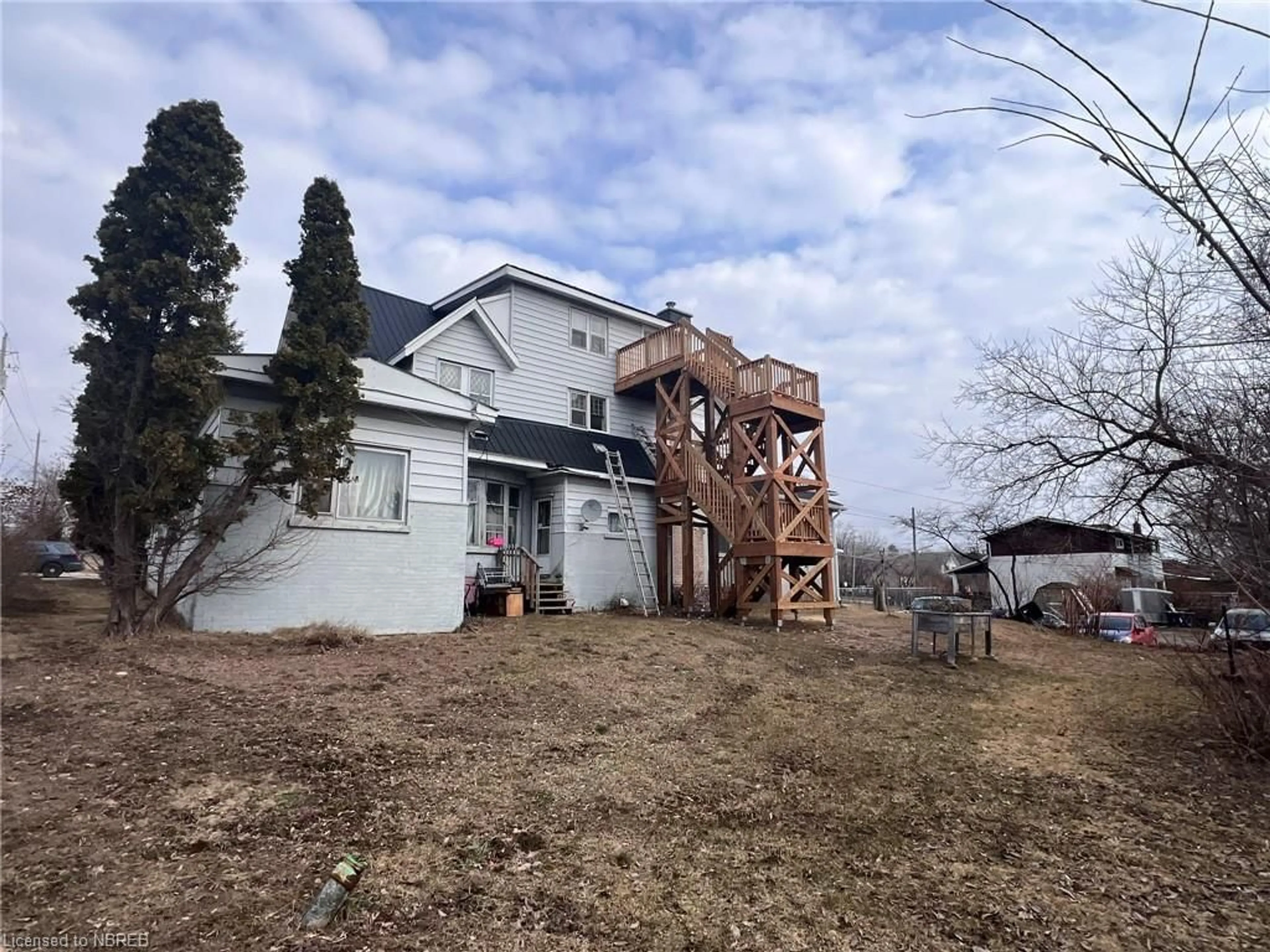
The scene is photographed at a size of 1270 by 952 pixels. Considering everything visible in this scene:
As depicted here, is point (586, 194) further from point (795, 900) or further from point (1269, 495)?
point (795, 900)

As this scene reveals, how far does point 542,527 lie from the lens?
50.6 feet

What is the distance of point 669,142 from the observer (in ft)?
24.2

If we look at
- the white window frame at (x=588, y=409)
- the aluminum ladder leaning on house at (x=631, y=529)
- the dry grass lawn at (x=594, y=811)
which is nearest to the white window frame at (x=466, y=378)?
the white window frame at (x=588, y=409)

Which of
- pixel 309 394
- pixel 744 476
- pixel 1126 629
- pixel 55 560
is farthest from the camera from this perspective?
pixel 55 560

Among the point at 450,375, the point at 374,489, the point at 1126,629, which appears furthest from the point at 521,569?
the point at 1126,629

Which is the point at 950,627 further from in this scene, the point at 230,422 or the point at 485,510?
the point at 230,422

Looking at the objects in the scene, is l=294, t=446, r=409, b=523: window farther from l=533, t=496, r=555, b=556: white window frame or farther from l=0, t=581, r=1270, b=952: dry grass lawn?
l=533, t=496, r=555, b=556: white window frame

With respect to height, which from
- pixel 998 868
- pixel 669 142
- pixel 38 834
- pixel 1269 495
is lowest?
pixel 998 868

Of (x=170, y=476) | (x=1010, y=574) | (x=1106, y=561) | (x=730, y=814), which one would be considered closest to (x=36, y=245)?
(x=170, y=476)

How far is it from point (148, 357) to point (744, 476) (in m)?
10.7

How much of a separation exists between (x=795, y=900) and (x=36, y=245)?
9.70 meters

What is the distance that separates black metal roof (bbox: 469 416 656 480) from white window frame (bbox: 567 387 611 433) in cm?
16

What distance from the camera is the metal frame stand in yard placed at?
9789 millimetres

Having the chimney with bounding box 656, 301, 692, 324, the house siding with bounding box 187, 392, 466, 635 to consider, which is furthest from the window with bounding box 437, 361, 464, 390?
the chimney with bounding box 656, 301, 692, 324
